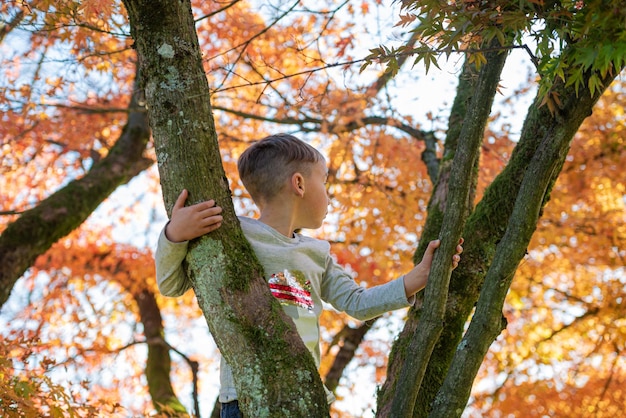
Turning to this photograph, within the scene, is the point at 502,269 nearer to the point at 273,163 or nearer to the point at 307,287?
the point at 307,287

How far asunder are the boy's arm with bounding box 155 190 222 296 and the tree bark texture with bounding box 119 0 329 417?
0.03 meters

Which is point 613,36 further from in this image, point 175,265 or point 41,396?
point 41,396

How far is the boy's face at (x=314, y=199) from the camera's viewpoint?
103 inches

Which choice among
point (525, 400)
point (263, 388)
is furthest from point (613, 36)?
point (525, 400)

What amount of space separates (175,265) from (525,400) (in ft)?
22.3

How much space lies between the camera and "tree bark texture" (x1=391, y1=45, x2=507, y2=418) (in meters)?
1.87

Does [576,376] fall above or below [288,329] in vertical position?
above

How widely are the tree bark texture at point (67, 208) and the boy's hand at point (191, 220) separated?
356 cm

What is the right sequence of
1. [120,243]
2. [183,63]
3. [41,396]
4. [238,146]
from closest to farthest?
[183,63], [41,396], [238,146], [120,243]

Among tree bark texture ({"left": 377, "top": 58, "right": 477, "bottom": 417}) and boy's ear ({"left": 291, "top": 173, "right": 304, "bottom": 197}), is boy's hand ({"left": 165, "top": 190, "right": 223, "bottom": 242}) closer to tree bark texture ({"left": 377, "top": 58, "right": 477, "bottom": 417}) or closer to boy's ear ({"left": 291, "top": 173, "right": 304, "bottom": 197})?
boy's ear ({"left": 291, "top": 173, "right": 304, "bottom": 197})

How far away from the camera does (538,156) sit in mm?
2035

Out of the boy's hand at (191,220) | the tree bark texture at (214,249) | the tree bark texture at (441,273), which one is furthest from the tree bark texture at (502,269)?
the boy's hand at (191,220)

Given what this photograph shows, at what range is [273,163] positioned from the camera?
8.57 feet

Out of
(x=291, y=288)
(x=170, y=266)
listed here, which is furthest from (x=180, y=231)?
(x=291, y=288)
